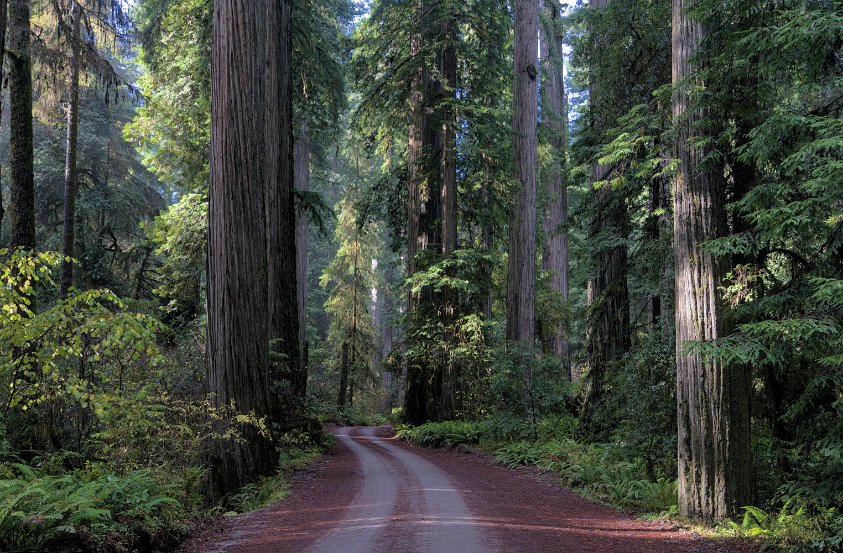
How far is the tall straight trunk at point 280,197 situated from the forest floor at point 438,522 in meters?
4.23

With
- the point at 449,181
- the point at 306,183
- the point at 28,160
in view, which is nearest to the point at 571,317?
the point at 449,181

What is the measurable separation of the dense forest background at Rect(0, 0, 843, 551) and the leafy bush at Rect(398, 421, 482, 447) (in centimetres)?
9

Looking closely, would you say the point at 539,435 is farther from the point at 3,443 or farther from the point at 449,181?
the point at 3,443

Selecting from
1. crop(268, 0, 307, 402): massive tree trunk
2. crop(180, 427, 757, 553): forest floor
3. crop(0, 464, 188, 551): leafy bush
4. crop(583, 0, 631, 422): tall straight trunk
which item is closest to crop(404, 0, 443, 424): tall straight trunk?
crop(268, 0, 307, 402): massive tree trunk

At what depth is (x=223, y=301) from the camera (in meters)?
9.81

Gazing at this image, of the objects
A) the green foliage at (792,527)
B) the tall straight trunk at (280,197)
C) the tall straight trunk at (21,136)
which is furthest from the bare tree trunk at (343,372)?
the green foliage at (792,527)

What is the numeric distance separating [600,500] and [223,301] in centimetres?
662

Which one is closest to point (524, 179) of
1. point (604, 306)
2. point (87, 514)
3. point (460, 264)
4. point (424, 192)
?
point (460, 264)

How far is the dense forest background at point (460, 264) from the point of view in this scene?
22.8ft

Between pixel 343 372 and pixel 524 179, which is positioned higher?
pixel 524 179

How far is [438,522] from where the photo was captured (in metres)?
7.25

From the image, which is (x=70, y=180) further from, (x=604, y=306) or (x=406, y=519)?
(x=406, y=519)

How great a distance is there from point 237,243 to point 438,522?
17.6ft

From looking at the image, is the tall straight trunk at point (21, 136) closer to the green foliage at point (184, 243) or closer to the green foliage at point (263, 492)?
the green foliage at point (184, 243)
